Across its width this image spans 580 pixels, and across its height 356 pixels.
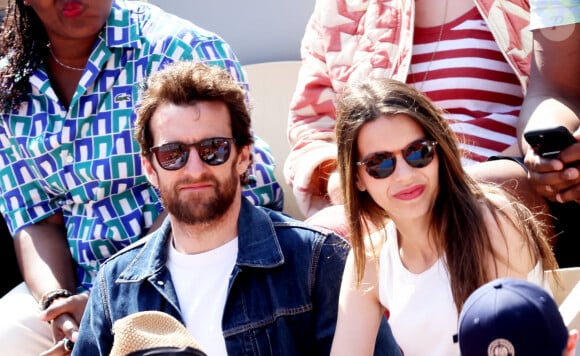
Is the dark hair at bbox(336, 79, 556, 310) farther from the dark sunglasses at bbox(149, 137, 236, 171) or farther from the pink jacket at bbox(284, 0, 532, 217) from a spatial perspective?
the pink jacket at bbox(284, 0, 532, 217)

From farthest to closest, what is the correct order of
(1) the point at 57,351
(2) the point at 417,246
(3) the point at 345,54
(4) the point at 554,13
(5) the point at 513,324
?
1. (3) the point at 345,54
2. (1) the point at 57,351
3. (4) the point at 554,13
4. (2) the point at 417,246
5. (5) the point at 513,324

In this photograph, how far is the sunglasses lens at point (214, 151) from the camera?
2273mm

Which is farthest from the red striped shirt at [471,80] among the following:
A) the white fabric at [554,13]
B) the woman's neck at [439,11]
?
the white fabric at [554,13]

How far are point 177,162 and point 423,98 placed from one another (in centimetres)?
62

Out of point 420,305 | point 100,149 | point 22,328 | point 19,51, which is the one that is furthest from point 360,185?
point 19,51

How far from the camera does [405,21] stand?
114 inches

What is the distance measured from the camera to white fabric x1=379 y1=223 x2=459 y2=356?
2.10m

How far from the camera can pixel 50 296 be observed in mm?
2768

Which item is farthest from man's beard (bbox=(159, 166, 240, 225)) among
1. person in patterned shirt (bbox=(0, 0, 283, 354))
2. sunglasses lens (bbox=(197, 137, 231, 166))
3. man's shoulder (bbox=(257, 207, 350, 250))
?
person in patterned shirt (bbox=(0, 0, 283, 354))

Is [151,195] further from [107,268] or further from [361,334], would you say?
[361,334]

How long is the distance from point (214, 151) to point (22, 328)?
905 mm

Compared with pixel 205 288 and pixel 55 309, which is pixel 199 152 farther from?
pixel 55 309

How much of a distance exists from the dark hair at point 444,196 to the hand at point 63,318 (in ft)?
3.14

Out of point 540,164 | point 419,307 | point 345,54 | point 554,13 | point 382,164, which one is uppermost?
point 554,13
